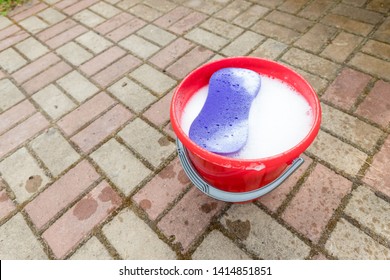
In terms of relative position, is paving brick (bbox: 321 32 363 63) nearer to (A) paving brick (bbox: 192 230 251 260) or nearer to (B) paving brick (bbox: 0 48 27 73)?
(A) paving brick (bbox: 192 230 251 260)

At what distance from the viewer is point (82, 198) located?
1.79 m

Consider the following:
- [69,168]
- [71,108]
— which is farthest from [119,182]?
[71,108]

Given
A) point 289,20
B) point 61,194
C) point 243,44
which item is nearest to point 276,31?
point 289,20

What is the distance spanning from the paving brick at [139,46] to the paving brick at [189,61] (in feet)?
0.96

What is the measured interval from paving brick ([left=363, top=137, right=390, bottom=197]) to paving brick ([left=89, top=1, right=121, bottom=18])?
2.78 meters

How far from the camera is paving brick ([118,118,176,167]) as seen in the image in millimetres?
1947

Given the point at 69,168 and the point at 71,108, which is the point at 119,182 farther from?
the point at 71,108

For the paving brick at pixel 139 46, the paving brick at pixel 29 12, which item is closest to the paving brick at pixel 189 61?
the paving brick at pixel 139 46

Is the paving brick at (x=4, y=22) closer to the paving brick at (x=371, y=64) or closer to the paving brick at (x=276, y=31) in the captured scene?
the paving brick at (x=276, y=31)

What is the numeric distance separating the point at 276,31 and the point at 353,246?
1951 millimetres

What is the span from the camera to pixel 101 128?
2143 millimetres

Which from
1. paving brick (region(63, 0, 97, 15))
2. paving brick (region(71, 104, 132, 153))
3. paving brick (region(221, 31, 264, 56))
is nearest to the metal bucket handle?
paving brick (region(71, 104, 132, 153))

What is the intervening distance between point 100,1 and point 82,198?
2546 mm

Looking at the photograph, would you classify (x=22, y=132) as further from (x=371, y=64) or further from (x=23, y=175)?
(x=371, y=64)
